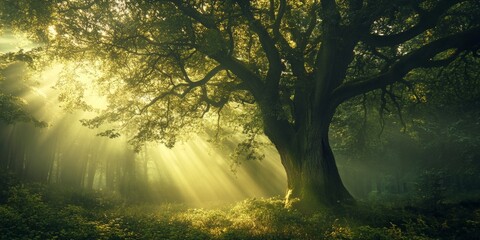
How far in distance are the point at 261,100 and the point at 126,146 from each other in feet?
118

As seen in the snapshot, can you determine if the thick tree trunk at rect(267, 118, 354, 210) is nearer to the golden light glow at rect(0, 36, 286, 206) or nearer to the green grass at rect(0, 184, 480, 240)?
the green grass at rect(0, 184, 480, 240)

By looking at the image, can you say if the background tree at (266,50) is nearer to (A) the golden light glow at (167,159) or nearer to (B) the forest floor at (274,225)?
(B) the forest floor at (274,225)

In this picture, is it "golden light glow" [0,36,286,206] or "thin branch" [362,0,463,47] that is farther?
"golden light glow" [0,36,286,206]

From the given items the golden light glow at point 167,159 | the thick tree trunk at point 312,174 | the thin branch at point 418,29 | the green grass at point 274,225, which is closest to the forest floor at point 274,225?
the green grass at point 274,225

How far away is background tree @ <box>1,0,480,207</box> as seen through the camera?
15164 mm

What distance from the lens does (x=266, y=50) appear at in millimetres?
17719

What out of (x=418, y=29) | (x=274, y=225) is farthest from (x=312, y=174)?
(x=418, y=29)

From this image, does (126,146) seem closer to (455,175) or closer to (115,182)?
(115,182)

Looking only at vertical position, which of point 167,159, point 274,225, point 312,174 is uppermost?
point 167,159

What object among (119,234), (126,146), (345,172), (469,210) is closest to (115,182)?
(126,146)

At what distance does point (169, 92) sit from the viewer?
1995 cm

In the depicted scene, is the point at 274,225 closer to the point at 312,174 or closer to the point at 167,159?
the point at 312,174

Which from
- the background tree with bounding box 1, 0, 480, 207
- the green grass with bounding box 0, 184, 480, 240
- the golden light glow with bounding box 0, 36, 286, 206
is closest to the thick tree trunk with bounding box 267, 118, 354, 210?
the background tree with bounding box 1, 0, 480, 207

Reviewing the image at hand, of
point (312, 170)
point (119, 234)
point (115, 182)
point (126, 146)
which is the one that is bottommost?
point (119, 234)
